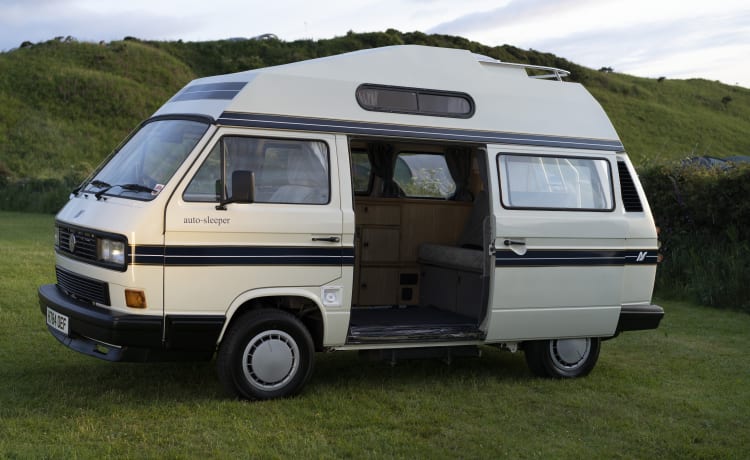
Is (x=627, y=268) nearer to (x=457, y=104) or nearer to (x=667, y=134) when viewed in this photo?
(x=457, y=104)

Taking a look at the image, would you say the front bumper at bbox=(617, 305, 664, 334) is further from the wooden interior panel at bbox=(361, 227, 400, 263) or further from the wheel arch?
the wheel arch

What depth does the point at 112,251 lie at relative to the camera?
6480mm

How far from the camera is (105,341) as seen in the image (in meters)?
6.48

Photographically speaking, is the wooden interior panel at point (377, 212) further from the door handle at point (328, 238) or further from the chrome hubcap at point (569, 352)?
the chrome hubcap at point (569, 352)

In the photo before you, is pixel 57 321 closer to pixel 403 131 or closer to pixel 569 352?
pixel 403 131

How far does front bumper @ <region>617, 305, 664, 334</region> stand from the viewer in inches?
332

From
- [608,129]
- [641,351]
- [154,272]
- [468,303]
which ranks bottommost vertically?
[641,351]

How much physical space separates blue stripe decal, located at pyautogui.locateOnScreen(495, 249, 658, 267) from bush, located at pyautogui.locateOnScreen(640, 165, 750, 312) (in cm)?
481

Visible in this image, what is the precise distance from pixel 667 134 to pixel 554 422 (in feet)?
154

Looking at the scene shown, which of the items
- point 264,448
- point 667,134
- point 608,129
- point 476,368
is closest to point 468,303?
point 476,368

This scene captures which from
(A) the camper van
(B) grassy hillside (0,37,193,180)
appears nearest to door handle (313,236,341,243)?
(A) the camper van

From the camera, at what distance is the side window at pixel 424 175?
9.17 metres

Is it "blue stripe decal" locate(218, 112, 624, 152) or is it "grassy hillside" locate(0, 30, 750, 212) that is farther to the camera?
"grassy hillside" locate(0, 30, 750, 212)

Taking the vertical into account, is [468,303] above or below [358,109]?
below
